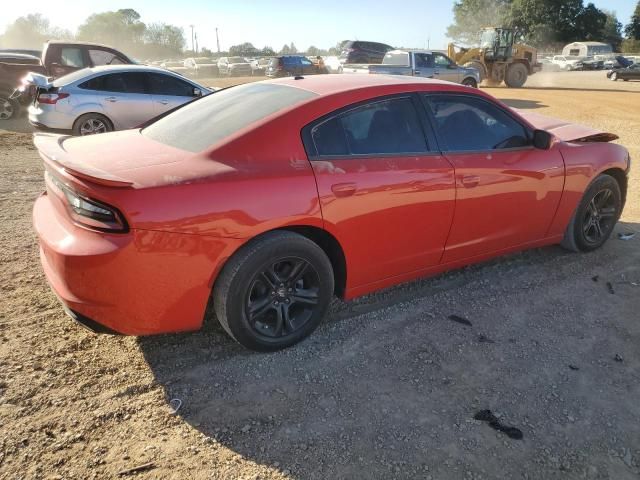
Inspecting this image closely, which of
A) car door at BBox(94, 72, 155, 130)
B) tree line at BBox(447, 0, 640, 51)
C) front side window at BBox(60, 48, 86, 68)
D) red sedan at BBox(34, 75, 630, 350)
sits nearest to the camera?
red sedan at BBox(34, 75, 630, 350)

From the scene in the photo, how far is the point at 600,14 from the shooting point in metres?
70.9

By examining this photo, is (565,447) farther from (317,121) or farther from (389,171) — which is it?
(317,121)

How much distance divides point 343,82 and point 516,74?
78.3ft

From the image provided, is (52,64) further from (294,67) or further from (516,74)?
(516,74)

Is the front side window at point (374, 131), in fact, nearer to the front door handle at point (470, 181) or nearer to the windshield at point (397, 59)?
the front door handle at point (470, 181)

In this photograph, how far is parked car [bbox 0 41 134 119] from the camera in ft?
39.1

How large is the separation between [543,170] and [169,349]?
305 cm

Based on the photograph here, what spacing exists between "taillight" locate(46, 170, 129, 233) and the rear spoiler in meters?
0.11

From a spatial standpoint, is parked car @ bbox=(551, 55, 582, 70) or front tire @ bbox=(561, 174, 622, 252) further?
parked car @ bbox=(551, 55, 582, 70)

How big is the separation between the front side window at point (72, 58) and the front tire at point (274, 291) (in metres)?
11.7

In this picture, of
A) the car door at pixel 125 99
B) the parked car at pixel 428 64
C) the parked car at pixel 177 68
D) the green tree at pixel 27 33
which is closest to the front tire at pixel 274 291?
the car door at pixel 125 99

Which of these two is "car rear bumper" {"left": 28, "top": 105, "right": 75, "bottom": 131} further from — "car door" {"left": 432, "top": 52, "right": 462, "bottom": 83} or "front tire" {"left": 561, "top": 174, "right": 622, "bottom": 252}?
"car door" {"left": 432, "top": 52, "right": 462, "bottom": 83}

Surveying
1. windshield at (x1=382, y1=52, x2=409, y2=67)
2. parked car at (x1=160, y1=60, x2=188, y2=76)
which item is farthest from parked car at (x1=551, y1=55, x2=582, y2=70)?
windshield at (x1=382, y1=52, x2=409, y2=67)

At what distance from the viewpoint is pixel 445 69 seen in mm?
19141
